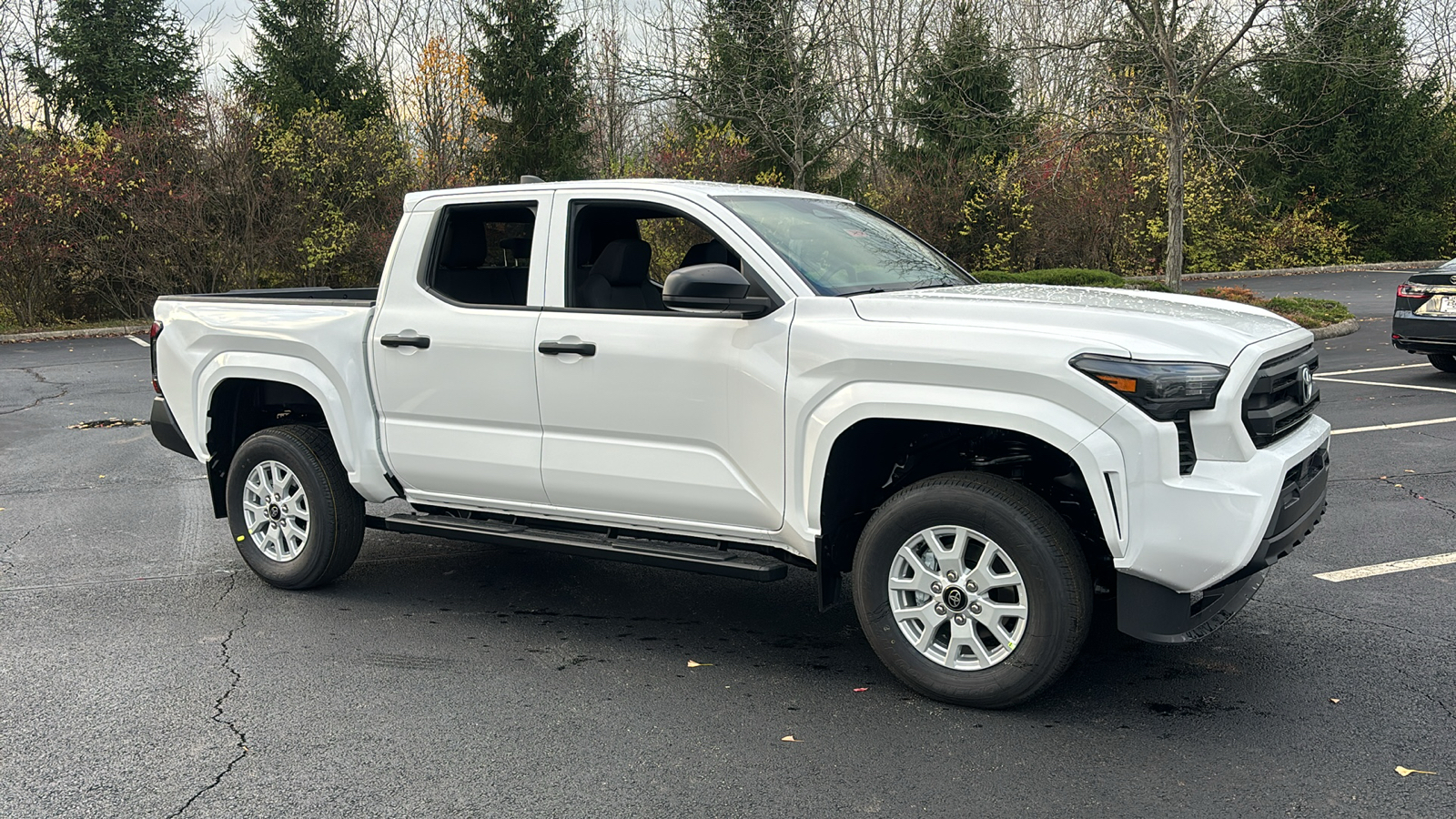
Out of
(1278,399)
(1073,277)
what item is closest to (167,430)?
(1278,399)

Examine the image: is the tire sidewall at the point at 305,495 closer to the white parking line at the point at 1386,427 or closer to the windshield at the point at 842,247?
the windshield at the point at 842,247

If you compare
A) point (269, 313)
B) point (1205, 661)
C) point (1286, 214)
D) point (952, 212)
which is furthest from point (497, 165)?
point (1205, 661)

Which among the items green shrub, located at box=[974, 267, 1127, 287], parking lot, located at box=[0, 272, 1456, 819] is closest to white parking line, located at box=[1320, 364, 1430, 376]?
parking lot, located at box=[0, 272, 1456, 819]

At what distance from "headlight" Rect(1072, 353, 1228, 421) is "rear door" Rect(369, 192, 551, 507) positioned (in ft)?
7.88

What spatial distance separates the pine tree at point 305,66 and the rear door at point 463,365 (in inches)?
935

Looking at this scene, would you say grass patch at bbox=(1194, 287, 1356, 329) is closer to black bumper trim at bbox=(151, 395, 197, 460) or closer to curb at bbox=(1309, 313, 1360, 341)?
curb at bbox=(1309, 313, 1360, 341)

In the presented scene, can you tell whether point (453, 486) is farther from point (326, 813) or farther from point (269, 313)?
point (326, 813)

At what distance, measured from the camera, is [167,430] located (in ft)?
21.2

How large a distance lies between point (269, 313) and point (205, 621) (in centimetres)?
152

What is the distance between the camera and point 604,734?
4.12 m

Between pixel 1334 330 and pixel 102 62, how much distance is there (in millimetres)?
25360

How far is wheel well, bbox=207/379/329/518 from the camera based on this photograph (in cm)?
623

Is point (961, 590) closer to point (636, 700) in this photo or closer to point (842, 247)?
point (636, 700)

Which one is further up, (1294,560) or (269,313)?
(269,313)
